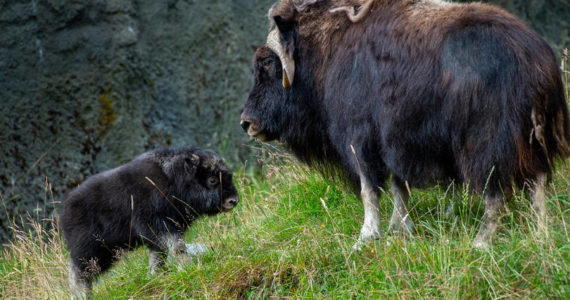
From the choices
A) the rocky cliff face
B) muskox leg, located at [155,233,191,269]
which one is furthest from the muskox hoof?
the rocky cliff face

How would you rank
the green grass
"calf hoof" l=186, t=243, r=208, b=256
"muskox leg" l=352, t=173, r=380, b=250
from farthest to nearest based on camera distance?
1. "calf hoof" l=186, t=243, r=208, b=256
2. "muskox leg" l=352, t=173, r=380, b=250
3. the green grass

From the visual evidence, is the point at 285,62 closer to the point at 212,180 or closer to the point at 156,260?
the point at 212,180

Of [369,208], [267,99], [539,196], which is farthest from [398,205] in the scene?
[267,99]

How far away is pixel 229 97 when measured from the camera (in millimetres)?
8133

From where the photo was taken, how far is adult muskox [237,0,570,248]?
377 cm

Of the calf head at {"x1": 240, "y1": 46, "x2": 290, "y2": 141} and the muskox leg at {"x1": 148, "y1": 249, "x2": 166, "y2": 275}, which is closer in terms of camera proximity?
the muskox leg at {"x1": 148, "y1": 249, "x2": 166, "y2": 275}

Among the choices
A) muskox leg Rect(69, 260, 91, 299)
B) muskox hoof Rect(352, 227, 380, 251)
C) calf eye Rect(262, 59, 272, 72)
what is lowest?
muskox leg Rect(69, 260, 91, 299)

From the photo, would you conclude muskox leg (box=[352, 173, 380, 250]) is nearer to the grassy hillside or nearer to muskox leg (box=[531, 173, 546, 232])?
the grassy hillside

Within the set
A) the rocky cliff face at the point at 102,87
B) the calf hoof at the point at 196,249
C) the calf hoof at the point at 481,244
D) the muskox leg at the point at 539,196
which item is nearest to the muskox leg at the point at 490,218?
the calf hoof at the point at 481,244

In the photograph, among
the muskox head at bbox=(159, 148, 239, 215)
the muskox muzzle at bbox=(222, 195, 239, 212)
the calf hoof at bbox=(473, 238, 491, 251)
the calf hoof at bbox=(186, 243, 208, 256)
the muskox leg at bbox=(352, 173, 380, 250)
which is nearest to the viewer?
the calf hoof at bbox=(473, 238, 491, 251)

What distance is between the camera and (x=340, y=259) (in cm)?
418

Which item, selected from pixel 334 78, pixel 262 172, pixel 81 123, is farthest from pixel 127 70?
pixel 334 78

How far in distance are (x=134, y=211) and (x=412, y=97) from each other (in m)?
2.02

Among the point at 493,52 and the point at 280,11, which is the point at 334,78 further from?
the point at 493,52
